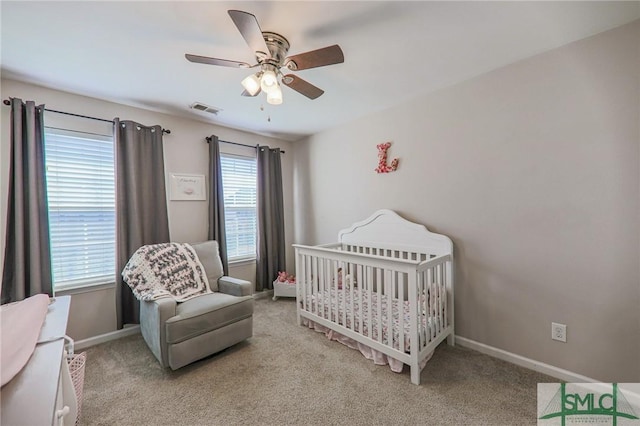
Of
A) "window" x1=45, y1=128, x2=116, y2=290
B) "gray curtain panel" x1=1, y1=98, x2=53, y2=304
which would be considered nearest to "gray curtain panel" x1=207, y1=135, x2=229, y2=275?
"window" x1=45, y1=128, x2=116, y2=290

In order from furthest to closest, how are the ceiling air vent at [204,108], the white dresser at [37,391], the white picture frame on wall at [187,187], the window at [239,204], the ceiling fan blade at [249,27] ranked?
the window at [239,204]
the white picture frame on wall at [187,187]
the ceiling air vent at [204,108]
the ceiling fan blade at [249,27]
the white dresser at [37,391]

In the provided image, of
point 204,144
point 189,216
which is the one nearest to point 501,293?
point 189,216

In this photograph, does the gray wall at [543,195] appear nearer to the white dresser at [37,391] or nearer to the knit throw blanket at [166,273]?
the knit throw blanket at [166,273]

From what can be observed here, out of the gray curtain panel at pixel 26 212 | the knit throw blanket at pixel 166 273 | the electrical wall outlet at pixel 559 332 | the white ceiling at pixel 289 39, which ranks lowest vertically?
the electrical wall outlet at pixel 559 332

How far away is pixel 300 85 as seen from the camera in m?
→ 1.71

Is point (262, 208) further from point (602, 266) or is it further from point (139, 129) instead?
point (602, 266)

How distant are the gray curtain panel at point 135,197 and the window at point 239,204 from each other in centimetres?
77

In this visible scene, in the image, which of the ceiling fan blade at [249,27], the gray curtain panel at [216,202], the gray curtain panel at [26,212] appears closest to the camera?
the ceiling fan blade at [249,27]

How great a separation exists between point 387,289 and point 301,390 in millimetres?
895

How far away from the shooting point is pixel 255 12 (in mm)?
1423

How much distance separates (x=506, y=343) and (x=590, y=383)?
0.47 meters

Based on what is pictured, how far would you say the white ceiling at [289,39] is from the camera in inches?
55.6

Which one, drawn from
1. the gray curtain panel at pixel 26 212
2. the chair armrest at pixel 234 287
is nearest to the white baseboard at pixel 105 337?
the gray curtain panel at pixel 26 212

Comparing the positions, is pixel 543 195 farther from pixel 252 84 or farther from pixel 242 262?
pixel 242 262
